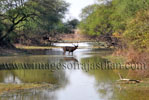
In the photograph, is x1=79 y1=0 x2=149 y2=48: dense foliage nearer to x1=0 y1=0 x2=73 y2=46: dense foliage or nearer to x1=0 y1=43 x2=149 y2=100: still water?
x1=0 y1=43 x2=149 y2=100: still water

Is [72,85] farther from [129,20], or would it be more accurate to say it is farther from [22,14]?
[22,14]

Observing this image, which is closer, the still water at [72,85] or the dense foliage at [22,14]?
the still water at [72,85]

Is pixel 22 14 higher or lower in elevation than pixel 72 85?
higher

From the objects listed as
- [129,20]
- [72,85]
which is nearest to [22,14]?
[129,20]

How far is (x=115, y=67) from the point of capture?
24219mm

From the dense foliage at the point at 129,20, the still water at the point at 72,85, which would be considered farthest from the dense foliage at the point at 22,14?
the still water at the point at 72,85

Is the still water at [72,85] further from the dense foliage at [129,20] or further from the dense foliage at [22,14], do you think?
the dense foliage at [22,14]

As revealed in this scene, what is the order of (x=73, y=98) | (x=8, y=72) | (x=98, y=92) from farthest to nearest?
1. (x=8, y=72)
2. (x=98, y=92)
3. (x=73, y=98)

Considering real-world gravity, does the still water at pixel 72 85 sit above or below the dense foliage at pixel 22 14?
below

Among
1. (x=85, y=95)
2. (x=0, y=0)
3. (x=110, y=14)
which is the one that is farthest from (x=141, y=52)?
(x=110, y=14)

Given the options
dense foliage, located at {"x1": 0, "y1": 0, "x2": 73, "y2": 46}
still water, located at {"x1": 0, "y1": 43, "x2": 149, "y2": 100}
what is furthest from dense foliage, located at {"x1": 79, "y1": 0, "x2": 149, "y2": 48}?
dense foliage, located at {"x1": 0, "y1": 0, "x2": 73, "y2": 46}

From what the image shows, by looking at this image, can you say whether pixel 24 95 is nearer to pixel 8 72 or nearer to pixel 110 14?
pixel 8 72

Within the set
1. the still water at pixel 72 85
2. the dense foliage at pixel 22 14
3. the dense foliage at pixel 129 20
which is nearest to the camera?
the still water at pixel 72 85

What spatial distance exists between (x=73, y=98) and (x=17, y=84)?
3.71m
